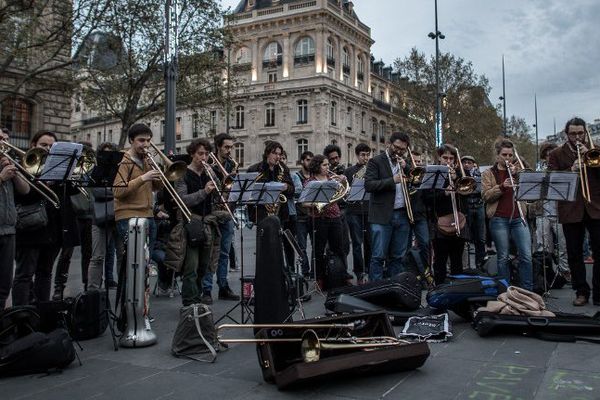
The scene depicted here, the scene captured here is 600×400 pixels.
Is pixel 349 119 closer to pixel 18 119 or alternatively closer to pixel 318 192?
pixel 18 119

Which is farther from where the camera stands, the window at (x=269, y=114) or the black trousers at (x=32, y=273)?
the window at (x=269, y=114)

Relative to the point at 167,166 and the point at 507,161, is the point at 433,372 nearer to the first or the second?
the point at 167,166

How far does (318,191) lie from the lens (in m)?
7.61

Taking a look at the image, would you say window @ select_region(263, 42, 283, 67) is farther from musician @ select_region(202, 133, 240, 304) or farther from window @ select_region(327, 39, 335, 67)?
musician @ select_region(202, 133, 240, 304)

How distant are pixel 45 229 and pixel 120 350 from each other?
184cm

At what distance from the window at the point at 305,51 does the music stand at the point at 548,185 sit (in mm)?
52219

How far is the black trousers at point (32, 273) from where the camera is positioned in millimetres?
5684

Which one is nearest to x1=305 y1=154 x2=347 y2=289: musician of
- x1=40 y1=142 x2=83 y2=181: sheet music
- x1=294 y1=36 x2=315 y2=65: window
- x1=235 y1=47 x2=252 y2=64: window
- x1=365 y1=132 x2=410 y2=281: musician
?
x1=365 y1=132 x2=410 y2=281: musician

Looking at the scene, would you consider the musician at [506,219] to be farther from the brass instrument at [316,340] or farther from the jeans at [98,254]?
the jeans at [98,254]

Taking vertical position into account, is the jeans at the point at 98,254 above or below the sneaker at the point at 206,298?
above

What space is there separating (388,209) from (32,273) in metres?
4.65

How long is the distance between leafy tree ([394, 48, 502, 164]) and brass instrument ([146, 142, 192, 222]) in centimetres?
3671

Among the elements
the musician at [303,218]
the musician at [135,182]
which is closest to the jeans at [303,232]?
the musician at [303,218]

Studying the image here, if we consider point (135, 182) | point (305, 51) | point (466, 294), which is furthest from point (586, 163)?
point (305, 51)
